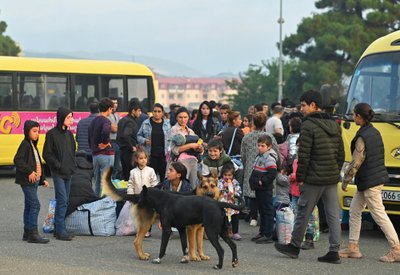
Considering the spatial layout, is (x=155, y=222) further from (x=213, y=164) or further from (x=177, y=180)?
(x=213, y=164)

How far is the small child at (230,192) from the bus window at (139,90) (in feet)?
41.3

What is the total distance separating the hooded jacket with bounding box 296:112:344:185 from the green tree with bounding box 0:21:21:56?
1985 inches

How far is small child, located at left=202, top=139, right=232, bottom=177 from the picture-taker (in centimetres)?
1126

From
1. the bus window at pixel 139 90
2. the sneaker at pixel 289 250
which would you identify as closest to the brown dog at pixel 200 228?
the sneaker at pixel 289 250

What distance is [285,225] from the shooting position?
10633 millimetres

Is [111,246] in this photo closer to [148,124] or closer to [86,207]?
[86,207]

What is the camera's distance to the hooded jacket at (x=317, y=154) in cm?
930

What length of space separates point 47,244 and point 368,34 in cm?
4378

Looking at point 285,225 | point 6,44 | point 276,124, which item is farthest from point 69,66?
point 6,44

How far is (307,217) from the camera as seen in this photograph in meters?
9.47

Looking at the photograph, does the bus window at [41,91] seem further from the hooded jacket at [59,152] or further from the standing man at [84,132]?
the hooded jacket at [59,152]

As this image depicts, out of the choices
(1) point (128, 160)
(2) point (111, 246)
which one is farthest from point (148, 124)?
(2) point (111, 246)

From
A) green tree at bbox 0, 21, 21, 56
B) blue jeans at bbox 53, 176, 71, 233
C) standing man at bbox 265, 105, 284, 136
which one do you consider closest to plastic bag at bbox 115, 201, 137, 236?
blue jeans at bbox 53, 176, 71, 233

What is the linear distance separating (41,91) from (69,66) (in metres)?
1.13
